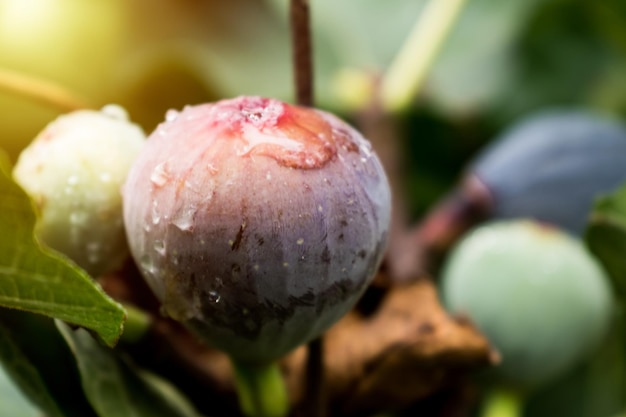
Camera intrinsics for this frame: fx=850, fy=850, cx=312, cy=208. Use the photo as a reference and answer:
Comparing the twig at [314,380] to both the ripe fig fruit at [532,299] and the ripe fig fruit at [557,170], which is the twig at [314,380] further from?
the ripe fig fruit at [557,170]

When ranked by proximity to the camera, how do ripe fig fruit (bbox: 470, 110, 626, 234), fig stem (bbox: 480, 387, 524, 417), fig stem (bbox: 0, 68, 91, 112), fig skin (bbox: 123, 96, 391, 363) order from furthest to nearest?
ripe fig fruit (bbox: 470, 110, 626, 234), fig stem (bbox: 480, 387, 524, 417), fig stem (bbox: 0, 68, 91, 112), fig skin (bbox: 123, 96, 391, 363)

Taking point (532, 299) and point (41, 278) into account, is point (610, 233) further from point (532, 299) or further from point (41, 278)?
point (41, 278)

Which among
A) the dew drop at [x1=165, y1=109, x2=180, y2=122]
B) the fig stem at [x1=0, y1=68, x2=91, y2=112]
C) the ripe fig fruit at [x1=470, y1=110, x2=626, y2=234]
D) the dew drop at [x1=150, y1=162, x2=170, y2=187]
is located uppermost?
the dew drop at [x1=165, y1=109, x2=180, y2=122]

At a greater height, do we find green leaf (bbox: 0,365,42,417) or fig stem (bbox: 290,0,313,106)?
fig stem (bbox: 290,0,313,106)

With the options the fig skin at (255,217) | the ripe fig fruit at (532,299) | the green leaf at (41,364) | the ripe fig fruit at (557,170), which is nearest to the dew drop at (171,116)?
the fig skin at (255,217)

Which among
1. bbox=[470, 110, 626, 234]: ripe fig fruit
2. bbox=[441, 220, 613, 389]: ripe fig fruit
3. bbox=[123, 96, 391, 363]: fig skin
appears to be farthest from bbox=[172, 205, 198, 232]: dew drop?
bbox=[470, 110, 626, 234]: ripe fig fruit

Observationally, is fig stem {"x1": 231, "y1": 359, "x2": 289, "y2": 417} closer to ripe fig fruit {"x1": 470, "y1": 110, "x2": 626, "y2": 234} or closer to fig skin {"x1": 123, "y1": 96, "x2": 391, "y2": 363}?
fig skin {"x1": 123, "y1": 96, "x2": 391, "y2": 363}

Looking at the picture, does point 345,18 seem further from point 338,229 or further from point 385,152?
point 338,229
